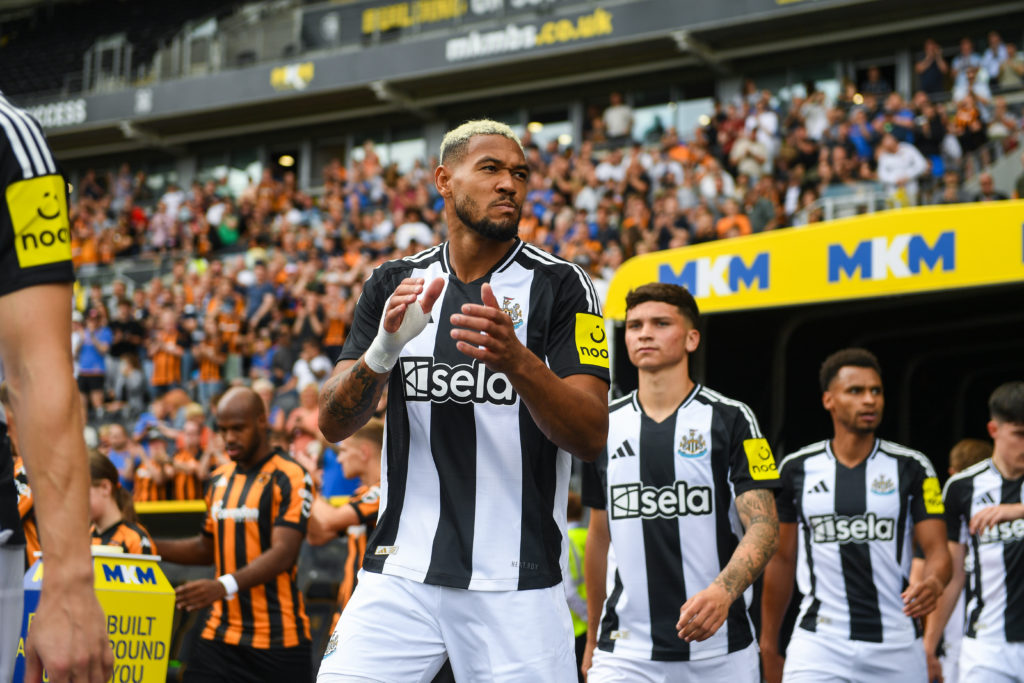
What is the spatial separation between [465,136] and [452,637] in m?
1.59

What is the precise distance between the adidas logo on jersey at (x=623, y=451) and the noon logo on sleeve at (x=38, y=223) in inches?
138

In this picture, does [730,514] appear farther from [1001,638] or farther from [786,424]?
[786,424]

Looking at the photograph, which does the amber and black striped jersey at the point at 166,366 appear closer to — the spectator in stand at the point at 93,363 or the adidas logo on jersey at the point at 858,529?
the spectator in stand at the point at 93,363

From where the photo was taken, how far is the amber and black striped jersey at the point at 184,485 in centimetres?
1245

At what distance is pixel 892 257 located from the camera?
7062 millimetres

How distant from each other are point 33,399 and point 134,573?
2.97 metres

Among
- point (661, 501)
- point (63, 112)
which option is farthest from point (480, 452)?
point (63, 112)

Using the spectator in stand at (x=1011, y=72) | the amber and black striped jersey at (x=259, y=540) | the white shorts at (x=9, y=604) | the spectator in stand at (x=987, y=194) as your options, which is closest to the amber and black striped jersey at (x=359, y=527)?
the amber and black striped jersey at (x=259, y=540)

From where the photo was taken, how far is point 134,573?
4.88 meters

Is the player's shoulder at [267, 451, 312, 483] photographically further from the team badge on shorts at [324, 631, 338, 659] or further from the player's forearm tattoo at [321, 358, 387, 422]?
the player's forearm tattoo at [321, 358, 387, 422]

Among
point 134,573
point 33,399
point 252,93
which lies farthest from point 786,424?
point 252,93

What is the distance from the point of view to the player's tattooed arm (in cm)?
346

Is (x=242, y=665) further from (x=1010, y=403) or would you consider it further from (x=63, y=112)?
(x=63, y=112)

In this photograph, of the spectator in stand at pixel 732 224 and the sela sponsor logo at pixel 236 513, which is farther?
the spectator in stand at pixel 732 224
